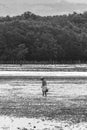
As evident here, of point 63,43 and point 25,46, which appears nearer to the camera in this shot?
point 25,46

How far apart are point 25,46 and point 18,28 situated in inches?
494

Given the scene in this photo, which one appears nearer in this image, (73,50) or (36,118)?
(36,118)

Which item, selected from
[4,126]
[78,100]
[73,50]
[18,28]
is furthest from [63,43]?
[4,126]

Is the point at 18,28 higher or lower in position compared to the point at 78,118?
higher

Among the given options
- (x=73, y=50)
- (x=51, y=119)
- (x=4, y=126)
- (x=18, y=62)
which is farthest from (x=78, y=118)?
(x=73, y=50)

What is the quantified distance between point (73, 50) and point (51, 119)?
514ft

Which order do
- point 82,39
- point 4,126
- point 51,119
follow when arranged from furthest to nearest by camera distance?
point 82,39
point 51,119
point 4,126

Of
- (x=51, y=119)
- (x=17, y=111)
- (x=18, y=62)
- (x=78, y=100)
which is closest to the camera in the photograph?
(x=51, y=119)

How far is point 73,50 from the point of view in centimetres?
17762

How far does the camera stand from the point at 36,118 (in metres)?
21.8

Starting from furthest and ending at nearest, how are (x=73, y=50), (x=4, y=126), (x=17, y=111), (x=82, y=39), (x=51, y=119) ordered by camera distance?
(x=82, y=39) → (x=73, y=50) → (x=17, y=111) → (x=51, y=119) → (x=4, y=126)

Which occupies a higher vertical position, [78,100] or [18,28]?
[18,28]

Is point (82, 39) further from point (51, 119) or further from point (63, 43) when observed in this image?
point (51, 119)

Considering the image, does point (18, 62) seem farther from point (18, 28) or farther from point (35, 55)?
point (18, 28)
